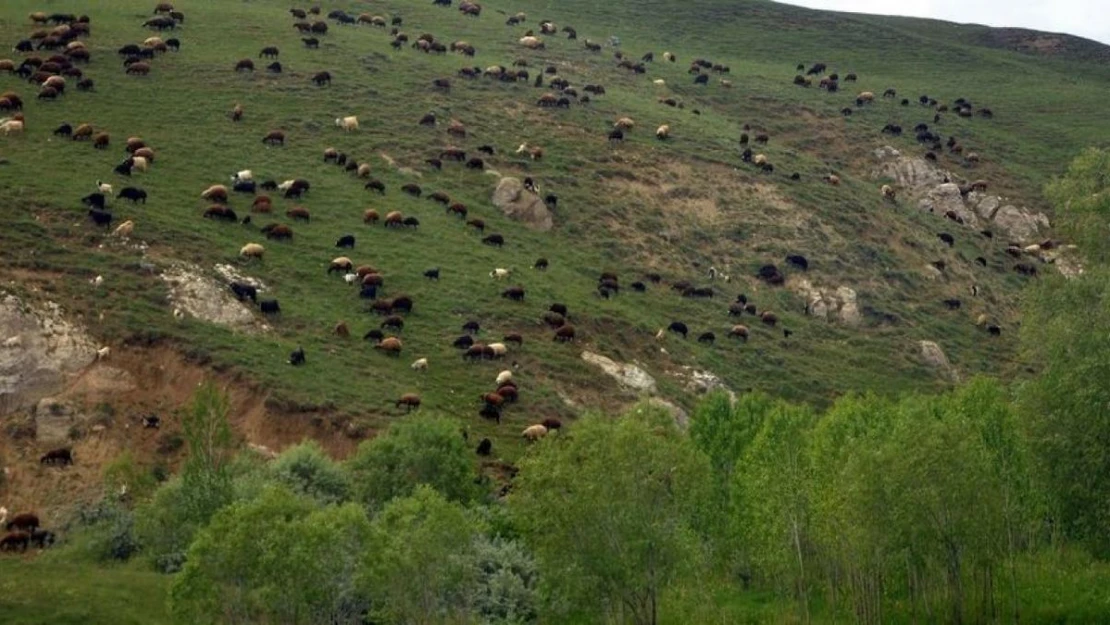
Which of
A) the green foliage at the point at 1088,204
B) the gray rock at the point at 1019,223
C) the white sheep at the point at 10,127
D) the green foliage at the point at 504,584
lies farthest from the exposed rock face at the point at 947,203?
the green foliage at the point at 504,584

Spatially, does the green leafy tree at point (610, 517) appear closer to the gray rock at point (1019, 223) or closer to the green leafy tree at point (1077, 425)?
the green leafy tree at point (1077, 425)

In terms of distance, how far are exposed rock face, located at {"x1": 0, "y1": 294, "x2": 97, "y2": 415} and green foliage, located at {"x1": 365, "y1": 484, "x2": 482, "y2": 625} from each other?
82.0 ft

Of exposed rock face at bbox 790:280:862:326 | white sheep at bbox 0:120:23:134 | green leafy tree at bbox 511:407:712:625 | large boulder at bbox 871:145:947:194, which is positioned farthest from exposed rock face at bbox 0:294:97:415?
large boulder at bbox 871:145:947:194

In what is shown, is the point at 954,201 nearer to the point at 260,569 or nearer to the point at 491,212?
the point at 491,212

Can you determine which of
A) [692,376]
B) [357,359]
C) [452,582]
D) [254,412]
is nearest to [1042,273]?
[692,376]

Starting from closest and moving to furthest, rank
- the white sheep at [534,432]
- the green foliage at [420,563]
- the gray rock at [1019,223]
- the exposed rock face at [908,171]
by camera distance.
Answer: the green foliage at [420,563] → the white sheep at [534,432] → the gray rock at [1019,223] → the exposed rock face at [908,171]

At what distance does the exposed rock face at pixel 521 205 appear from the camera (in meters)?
95.4

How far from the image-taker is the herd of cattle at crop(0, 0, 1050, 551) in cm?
7385

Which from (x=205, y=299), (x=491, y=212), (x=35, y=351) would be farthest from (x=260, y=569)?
(x=491, y=212)

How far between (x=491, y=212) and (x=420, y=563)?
52.7 metres

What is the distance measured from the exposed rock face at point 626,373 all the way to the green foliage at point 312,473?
71.9 feet

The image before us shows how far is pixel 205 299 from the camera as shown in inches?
2840

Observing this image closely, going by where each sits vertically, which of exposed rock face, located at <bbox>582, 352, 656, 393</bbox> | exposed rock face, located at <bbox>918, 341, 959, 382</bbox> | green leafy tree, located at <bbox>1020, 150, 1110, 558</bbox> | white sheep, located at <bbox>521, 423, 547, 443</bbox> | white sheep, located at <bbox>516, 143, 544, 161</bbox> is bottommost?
exposed rock face, located at <bbox>918, 341, 959, 382</bbox>

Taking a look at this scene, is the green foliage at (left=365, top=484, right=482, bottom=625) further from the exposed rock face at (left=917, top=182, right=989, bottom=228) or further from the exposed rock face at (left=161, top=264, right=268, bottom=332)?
the exposed rock face at (left=917, top=182, right=989, bottom=228)
